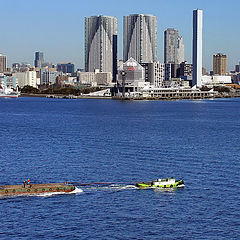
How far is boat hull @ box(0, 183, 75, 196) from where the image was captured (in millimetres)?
20969

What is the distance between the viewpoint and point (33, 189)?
2114cm

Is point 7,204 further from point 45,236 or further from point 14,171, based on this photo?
point 14,171

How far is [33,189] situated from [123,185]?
366 cm

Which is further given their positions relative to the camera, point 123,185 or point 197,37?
point 197,37

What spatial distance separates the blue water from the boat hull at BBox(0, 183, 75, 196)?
381 mm

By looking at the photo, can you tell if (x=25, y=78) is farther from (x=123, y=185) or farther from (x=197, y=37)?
(x=123, y=185)

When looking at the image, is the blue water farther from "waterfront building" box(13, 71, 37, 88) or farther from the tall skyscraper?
"waterfront building" box(13, 71, 37, 88)

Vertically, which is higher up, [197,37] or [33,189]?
[197,37]

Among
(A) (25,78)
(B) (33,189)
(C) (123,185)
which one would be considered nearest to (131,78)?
(A) (25,78)

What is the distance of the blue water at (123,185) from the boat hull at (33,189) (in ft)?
1.25

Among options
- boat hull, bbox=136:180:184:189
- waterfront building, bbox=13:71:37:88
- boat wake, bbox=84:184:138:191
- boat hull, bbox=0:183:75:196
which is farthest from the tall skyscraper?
boat hull, bbox=0:183:75:196

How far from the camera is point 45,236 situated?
657 inches

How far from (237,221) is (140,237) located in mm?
3386

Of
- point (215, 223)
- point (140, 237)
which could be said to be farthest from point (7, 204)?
point (215, 223)
